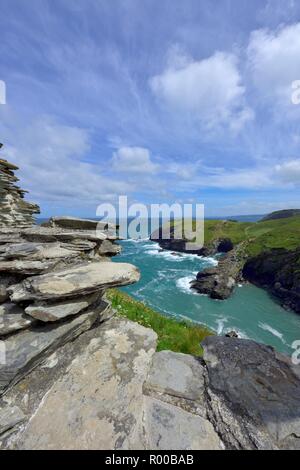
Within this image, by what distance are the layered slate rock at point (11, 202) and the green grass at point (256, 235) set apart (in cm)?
9297

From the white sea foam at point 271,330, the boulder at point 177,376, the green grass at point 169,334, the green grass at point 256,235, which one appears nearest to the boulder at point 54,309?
the boulder at point 177,376

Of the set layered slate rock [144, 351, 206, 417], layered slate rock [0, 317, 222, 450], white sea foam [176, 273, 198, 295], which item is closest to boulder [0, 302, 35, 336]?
layered slate rock [0, 317, 222, 450]

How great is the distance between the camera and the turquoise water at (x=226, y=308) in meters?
46.9

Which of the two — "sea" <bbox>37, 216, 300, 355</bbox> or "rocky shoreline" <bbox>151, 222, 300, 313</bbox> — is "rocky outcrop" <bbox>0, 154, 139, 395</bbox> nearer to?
"sea" <bbox>37, 216, 300, 355</bbox>

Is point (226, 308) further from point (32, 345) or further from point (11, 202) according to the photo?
point (32, 345)

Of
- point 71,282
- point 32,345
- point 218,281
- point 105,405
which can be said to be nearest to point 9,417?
point 32,345

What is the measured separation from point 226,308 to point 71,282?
58620 mm

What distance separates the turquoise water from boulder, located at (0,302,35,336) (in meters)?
45.2

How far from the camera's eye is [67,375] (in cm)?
512

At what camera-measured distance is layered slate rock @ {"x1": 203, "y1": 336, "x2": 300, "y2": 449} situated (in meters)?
3.91

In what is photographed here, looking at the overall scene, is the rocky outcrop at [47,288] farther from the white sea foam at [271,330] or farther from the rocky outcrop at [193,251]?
the rocky outcrop at [193,251]

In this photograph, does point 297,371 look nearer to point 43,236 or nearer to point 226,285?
point 43,236

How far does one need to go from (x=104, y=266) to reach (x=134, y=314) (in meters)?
4.94

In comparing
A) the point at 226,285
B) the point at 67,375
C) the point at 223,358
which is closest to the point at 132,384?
the point at 67,375
